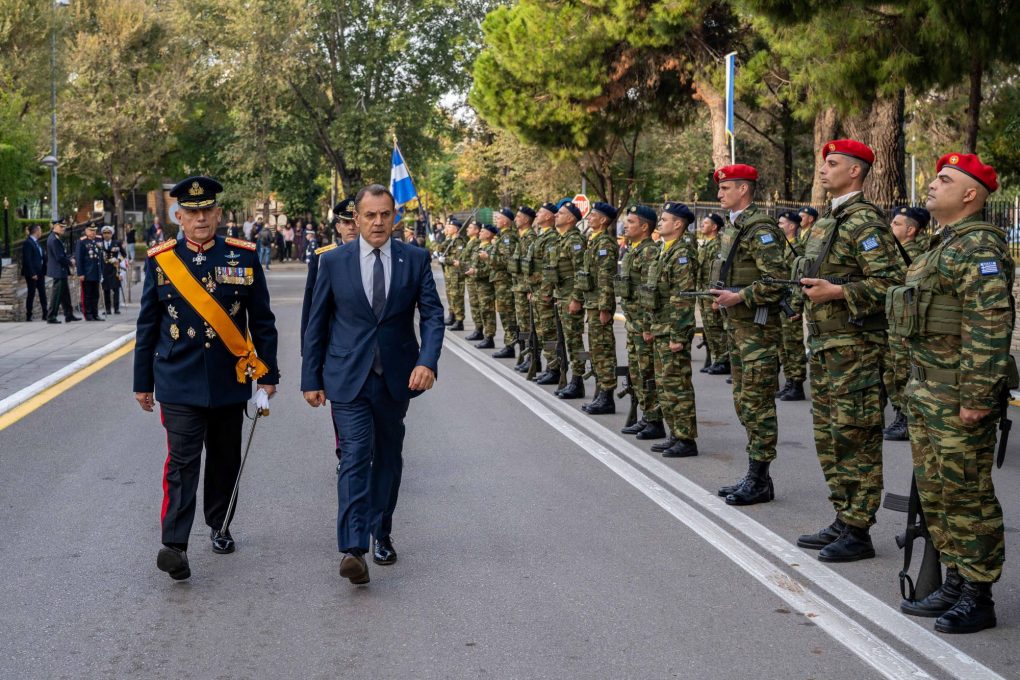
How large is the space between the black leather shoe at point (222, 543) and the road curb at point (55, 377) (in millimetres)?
6106

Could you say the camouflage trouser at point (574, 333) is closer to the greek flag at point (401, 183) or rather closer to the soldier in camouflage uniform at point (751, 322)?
the soldier in camouflage uniform at point (751, 322)

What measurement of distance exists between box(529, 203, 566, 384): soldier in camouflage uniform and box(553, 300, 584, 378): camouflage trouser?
552 millimetres

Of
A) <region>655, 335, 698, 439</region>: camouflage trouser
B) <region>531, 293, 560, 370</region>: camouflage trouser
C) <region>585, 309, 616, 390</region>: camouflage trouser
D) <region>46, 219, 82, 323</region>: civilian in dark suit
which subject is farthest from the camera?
<region>46, 219, 82, 323</region>: civilian in dark suit

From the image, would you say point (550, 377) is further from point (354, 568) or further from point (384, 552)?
point (354, 568)

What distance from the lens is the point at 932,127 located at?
39.0 metres

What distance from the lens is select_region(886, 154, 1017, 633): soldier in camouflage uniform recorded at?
17.4 feet

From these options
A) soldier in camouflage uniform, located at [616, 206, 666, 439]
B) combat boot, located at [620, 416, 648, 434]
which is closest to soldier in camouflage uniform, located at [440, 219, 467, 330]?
combat boot, located at [620, 416, 648, 434]

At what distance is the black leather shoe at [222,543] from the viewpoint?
685cm

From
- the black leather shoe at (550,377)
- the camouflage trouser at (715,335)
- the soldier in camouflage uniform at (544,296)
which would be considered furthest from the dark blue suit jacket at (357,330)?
the camouflage trouser at (715,335)

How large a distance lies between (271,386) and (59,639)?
5.98 ft

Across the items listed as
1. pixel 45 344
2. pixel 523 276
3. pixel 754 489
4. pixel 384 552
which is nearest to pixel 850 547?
pixel 754 489

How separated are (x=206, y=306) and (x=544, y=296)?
7.91 meters

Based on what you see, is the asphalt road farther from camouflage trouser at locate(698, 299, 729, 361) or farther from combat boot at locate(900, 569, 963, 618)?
camouflage trouser at locate(698, 299, 729, 361)

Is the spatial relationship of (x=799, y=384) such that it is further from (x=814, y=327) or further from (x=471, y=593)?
(x=471, y=593)
